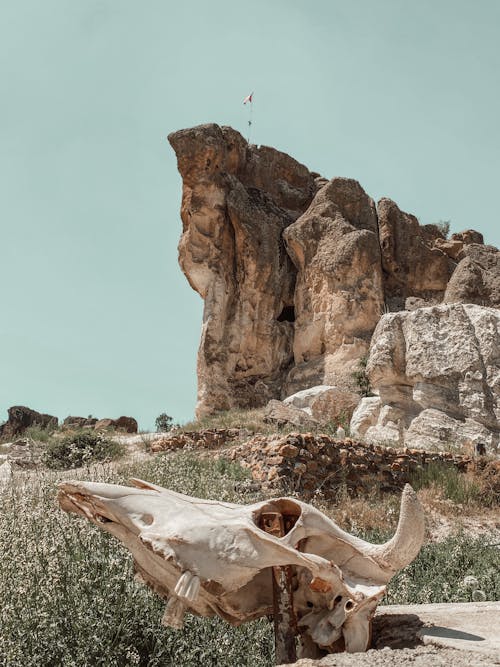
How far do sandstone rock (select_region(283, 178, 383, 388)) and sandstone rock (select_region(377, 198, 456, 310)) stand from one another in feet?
1.82

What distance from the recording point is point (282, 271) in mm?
21609

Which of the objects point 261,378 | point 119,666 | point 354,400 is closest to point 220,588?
point 119,666

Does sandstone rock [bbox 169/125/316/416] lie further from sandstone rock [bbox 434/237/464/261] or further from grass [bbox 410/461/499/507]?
grass [bbox 410/461/499/507]

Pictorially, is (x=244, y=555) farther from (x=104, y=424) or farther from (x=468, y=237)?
(x=468, y=237)

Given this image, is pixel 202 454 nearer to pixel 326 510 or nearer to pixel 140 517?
pixel 326 510

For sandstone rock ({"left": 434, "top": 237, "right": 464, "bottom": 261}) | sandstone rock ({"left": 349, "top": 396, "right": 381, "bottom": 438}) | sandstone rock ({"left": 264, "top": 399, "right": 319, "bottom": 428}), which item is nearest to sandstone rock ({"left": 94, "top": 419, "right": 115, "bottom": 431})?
sandstone rock ({"left": 264, "top": 399, "right": 319, "bottom": 428})

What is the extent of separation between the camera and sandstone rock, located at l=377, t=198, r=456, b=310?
20453mm

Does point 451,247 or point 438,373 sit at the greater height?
point 451,247

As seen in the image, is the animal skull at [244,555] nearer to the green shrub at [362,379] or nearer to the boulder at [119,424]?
the green shrub at [362,379]

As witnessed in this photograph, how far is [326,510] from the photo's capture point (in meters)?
8.54

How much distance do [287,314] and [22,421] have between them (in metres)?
8.95

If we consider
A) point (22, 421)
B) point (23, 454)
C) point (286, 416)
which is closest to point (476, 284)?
point (286, 416)

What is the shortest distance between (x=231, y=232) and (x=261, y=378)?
4718mm

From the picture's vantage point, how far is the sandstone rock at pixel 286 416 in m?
14.8
